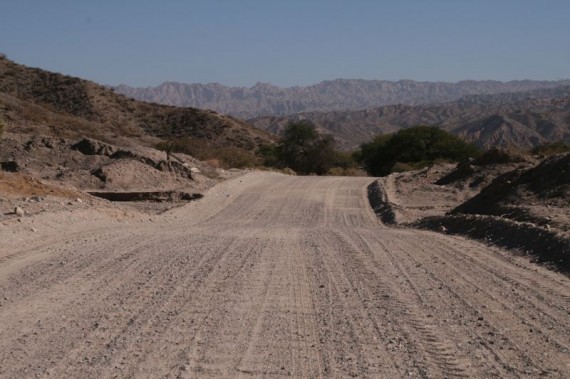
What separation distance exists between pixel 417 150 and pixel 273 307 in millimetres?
57046

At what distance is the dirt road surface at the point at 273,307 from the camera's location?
Result: 7238 millimetres

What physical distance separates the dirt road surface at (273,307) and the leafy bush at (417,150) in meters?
47.9

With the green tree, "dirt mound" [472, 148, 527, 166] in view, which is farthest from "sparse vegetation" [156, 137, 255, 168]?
"dirt mound" [472, 148, 527, 166]

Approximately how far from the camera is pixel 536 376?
6754 mm

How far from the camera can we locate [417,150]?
6506cm

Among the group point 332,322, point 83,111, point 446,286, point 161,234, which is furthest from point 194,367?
point 83,111

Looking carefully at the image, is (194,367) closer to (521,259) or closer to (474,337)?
(474,337)

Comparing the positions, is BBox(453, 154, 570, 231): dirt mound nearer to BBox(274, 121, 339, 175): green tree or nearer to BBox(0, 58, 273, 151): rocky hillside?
BBox(274, 121, 339, 175): green tree

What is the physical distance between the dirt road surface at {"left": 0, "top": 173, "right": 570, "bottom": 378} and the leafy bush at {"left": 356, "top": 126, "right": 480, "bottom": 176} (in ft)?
157

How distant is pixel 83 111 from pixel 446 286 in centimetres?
7991

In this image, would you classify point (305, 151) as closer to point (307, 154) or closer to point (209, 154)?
point (307, 154)

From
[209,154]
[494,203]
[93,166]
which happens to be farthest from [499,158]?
[209,154]

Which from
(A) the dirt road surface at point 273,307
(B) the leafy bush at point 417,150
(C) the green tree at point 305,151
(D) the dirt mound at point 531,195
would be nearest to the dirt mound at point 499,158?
(D) the dirt mound at point 531,195

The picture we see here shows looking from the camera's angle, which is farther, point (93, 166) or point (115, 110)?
point (115, 110)
